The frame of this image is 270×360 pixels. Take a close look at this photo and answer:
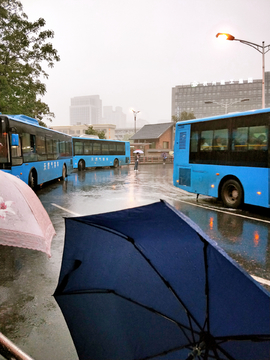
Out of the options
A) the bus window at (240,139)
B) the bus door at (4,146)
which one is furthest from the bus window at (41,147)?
the bus window at (240,139)

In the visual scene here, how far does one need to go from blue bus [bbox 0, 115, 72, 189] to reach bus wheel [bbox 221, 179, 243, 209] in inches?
293

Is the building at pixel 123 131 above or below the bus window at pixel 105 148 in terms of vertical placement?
above

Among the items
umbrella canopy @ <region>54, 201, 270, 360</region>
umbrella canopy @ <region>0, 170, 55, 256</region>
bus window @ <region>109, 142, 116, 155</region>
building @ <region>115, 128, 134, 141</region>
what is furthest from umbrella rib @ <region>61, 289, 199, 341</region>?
building @ <region>115, 128, 134, 141</region>

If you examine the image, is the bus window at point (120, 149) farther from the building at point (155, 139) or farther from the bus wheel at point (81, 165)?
the building at point (155, 139)

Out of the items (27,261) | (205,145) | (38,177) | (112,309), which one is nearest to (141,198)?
(205,145)

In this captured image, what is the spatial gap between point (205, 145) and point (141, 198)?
3.29 metres

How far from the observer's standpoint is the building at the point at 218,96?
A: 181 meters

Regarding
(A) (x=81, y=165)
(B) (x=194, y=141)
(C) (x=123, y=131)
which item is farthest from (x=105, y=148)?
(C) (x=123, y=131)

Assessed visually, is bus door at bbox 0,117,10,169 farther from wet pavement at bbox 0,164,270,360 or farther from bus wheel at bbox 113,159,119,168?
bus wheel at bbox 113,159,119,168

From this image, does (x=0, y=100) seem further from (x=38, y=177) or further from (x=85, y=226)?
(x=85, y=226)

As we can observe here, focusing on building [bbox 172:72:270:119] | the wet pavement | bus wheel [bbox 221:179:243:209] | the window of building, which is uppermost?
building [bbox 172:72:270:119]

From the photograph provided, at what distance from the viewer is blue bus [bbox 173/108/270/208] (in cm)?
892

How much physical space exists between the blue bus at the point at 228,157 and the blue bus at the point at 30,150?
20.3 ft

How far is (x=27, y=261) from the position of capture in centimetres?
534
